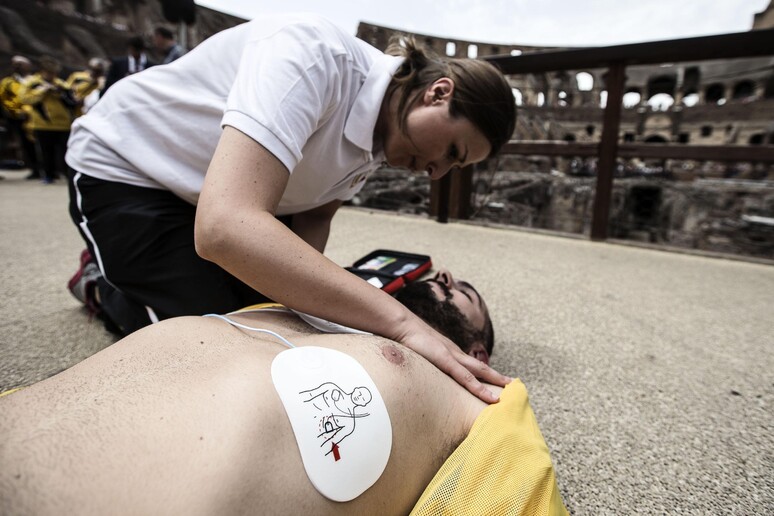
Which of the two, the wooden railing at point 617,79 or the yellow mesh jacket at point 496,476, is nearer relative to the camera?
the yellow mesh jacket at point 496,476

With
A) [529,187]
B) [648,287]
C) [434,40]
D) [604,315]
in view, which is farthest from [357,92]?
[434,40]

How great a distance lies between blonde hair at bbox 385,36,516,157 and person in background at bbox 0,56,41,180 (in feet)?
23.6

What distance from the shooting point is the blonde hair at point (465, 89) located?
104 cm

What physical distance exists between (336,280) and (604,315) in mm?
1403

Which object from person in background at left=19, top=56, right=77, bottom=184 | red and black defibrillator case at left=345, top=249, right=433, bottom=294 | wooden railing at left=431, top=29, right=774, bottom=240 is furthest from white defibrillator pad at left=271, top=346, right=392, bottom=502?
person in background at left=19, top=56, right=77, bottom=184

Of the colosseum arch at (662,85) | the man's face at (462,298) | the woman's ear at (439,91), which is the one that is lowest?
the man's face at (462,298)

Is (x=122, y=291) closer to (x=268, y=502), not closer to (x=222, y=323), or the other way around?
(x=222, y=323)

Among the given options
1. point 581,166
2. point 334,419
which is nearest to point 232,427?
point 334,419

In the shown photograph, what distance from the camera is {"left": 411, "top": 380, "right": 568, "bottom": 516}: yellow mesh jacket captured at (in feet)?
2.02

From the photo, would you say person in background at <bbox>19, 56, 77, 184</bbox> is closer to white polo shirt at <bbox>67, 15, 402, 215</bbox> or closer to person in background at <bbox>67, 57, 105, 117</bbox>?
person in background at <bbox>67, 57, 105, 117</bbox>

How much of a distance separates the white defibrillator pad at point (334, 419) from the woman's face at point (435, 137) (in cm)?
66

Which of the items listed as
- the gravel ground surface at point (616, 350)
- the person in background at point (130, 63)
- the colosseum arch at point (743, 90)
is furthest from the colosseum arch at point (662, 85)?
the person in background at point (130, 63)

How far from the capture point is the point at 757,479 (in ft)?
2.80

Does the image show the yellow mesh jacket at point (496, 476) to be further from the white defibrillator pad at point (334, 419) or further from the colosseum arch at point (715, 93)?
the colosseum arch at point (715, 93)
